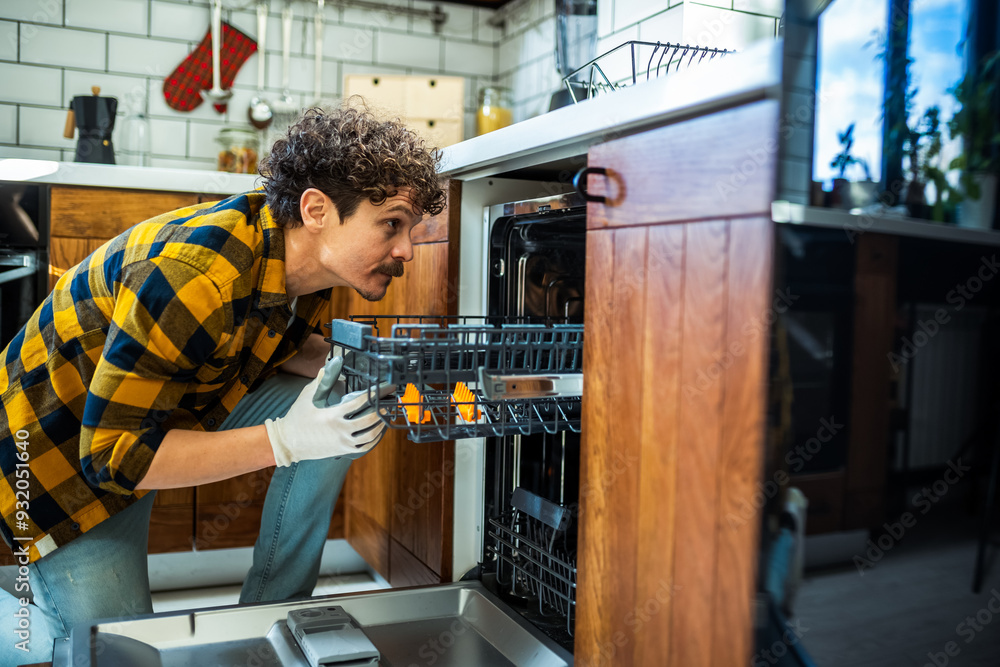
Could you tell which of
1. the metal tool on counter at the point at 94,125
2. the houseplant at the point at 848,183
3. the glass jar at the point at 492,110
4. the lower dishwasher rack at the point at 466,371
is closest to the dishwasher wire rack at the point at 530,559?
the lower dishwasher rack at the point at 466,371

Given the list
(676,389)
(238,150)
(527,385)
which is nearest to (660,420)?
(676,389)

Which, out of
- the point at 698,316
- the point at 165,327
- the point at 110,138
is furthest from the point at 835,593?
the point at 110,138

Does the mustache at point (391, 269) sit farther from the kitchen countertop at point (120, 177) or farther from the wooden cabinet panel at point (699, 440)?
the kitchen countertop at point (120, 177)

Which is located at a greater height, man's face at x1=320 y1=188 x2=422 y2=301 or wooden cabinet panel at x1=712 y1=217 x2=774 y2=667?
man's face at x1=320 y1=188 x2=422 y2=301

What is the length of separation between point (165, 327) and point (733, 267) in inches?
29.9

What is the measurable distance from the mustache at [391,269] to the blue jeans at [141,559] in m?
0.44

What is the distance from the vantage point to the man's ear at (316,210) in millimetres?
1277

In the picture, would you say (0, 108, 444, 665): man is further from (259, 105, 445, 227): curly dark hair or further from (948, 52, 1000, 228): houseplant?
(948, 52, 1000, 228): houseplant

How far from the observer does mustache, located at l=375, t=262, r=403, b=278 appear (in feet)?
4.32

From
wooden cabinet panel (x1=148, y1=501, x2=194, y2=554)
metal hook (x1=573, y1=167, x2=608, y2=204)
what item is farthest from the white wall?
metal hook (x1=573, y1=167, x2=608, y2=204)

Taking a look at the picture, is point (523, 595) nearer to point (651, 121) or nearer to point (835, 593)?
point (835, 593)

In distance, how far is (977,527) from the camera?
74 cm

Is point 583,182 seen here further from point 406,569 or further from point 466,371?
point 406,569

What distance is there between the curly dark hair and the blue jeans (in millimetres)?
488
